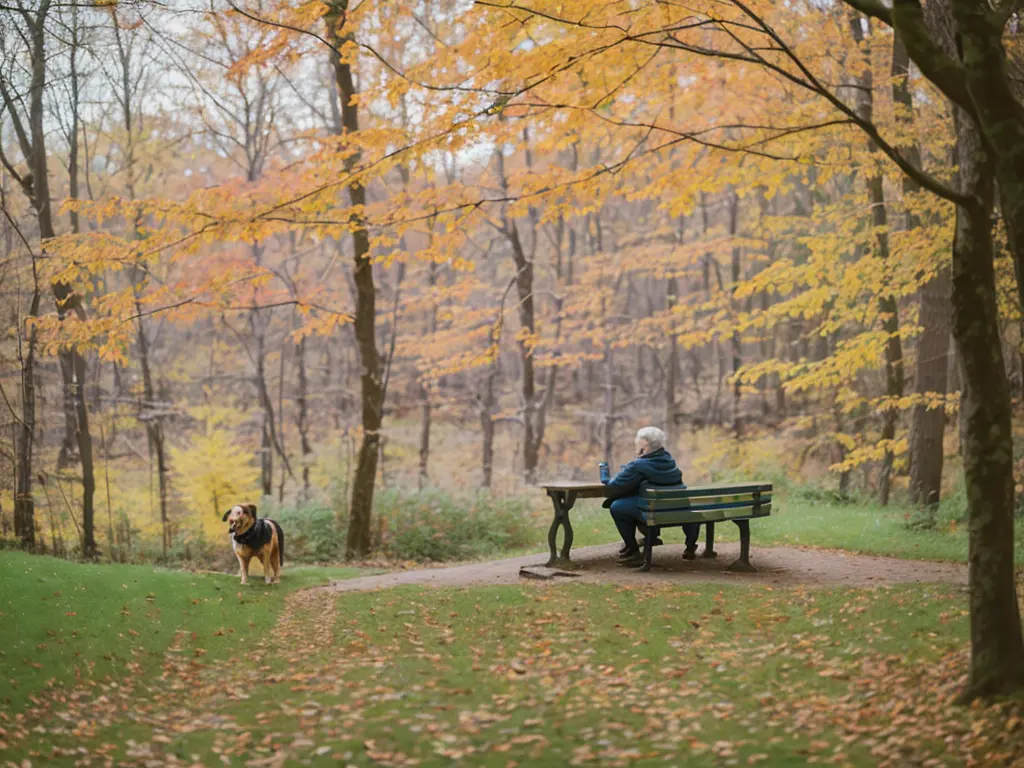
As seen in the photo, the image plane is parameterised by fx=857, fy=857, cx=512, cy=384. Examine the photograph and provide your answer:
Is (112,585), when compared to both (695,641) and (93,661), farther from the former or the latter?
(695,641)

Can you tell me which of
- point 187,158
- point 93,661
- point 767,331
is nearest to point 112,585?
point 93,661

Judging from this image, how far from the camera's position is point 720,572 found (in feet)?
28.9

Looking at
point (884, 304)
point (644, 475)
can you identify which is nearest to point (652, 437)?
point (644, 475)

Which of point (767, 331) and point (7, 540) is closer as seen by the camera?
point (7, 540)

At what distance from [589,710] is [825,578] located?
4.29 m

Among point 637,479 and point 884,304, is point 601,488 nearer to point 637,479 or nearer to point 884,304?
point 637,479

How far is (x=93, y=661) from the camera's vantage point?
5.84m

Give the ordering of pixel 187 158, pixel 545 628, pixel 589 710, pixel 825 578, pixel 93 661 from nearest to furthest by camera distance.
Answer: pixel 589 710 < pixel 93 661 < pixel 545 628 < pixel 825 578 < pixel 187 158

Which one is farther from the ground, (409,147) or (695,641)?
(409,147)

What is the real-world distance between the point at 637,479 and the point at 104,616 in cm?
502

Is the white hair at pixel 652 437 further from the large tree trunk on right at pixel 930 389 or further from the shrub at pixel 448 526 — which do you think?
the large tree trunk on right at pixel 930 389

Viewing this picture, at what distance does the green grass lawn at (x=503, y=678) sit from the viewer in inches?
166

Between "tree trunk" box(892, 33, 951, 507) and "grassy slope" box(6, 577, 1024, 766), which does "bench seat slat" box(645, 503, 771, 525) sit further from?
"tree trunk" box(892, 33, 951, 507)

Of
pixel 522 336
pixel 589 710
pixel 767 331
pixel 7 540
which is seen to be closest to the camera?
pixel 589 710
